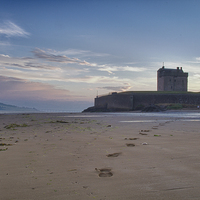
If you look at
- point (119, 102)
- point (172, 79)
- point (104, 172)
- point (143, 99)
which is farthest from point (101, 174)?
point (172, 79)

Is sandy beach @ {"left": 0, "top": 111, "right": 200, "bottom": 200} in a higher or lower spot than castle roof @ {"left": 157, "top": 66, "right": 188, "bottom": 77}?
lower

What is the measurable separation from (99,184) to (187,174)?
0.85 m

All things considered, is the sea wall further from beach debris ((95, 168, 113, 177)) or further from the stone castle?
beach debris ((95, 168, 113, 177))

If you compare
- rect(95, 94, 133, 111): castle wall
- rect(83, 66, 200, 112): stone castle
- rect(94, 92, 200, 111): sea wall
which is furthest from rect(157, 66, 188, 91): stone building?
rect(95, 94, 133, 111): castle wall

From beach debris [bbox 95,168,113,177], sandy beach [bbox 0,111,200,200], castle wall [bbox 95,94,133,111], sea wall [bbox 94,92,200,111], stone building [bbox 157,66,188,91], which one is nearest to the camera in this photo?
sandy beach [bbox 0,111,200,200]

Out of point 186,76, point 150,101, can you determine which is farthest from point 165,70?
point 150,101

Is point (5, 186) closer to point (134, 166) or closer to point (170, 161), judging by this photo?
point (134, 166)

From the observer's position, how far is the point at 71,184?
69.9 inches

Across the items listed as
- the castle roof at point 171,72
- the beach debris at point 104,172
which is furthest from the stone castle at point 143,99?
the beach debris at point 104,172

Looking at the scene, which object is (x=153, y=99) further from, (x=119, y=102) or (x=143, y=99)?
(x=119, y=102)

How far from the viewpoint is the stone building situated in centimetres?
5706

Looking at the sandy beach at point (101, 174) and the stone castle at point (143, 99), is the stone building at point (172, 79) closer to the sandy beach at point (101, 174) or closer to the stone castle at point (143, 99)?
the stone castle at point (143, 99)

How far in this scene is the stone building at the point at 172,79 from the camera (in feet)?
187

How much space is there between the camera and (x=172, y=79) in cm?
5741
